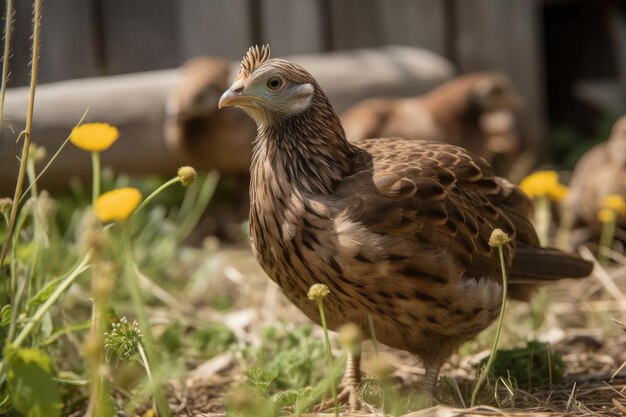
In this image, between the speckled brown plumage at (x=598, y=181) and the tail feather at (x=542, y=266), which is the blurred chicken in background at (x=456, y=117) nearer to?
the speckled brown plumage at (x=598, y=181)

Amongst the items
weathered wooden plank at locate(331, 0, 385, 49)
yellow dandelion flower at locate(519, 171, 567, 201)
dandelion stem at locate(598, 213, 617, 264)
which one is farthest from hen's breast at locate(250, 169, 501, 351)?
weathered wooden plank at locate(331, 0, 385, 49)

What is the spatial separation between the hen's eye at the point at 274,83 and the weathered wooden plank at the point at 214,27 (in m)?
3.59

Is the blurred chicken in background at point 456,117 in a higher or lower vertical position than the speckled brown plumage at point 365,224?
lower

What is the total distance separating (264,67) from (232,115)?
3.35 metres

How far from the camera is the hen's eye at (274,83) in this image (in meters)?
2.74

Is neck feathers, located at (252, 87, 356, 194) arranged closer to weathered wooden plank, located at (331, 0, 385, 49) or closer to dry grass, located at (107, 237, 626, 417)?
dry grass, located at (107, 237, 626, 417)

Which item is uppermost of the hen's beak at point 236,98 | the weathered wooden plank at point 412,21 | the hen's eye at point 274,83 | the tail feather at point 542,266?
the hen's eye at point 274,83

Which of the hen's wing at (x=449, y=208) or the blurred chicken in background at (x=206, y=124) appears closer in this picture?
the hen's wing at (x=449, y=208)

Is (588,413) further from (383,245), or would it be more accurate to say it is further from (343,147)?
(343,147)

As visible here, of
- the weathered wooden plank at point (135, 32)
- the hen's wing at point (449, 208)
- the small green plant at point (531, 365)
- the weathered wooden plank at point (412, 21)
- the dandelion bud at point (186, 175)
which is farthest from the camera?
the weathered wooden plank at point (412, 21)

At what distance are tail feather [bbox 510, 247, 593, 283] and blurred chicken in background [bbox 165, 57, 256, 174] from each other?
8.40ft

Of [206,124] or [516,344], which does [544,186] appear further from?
[206,124]

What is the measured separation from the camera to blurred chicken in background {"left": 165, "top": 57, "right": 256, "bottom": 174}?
555cm

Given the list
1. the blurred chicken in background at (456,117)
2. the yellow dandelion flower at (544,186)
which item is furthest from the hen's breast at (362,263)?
the blurred chicken in background at (456,117)
